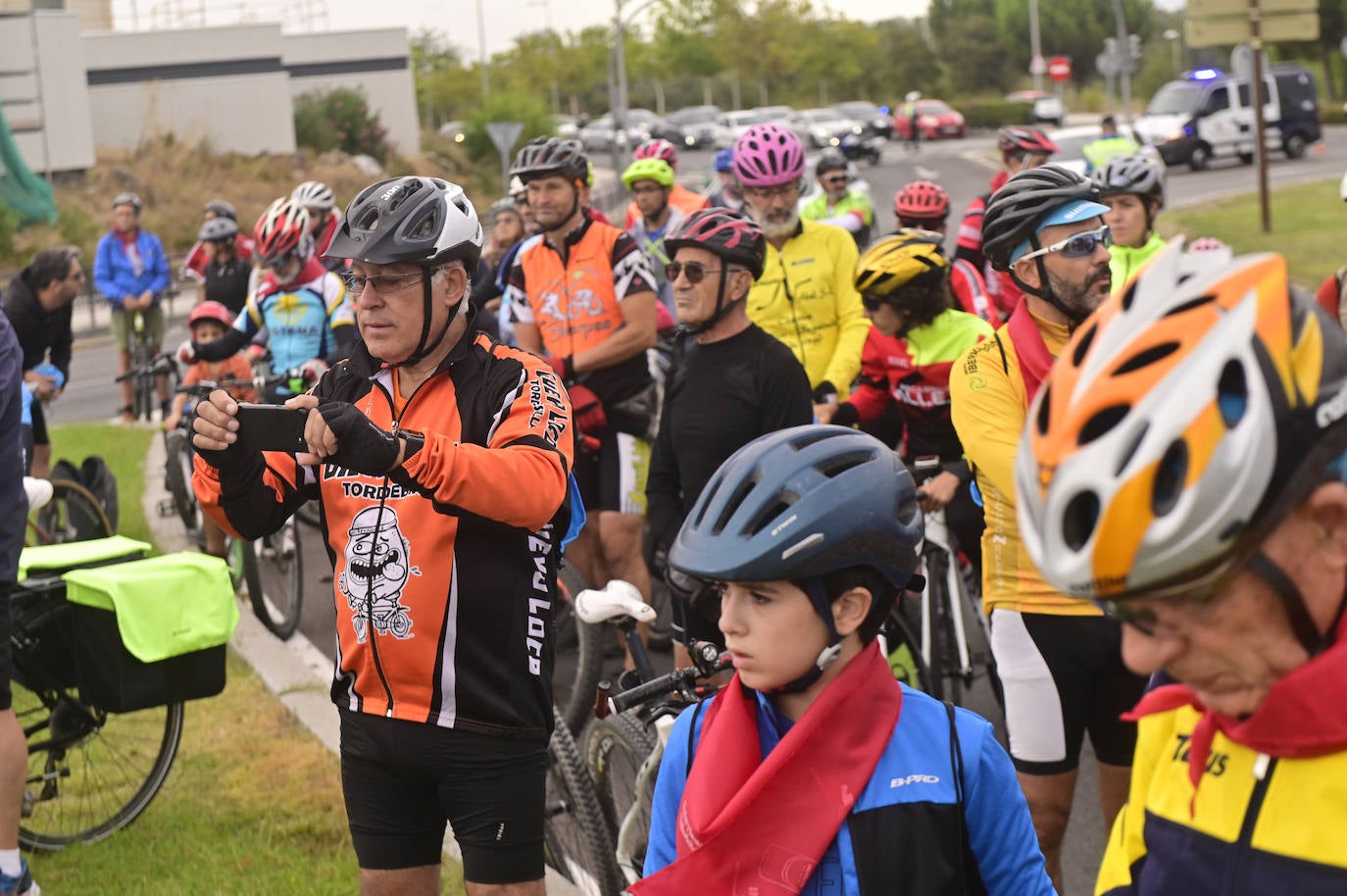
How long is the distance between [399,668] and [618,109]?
4808 cm

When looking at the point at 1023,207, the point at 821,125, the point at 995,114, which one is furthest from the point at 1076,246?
the point at 995,114

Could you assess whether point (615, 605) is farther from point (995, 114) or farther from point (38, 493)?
point (995, 114)

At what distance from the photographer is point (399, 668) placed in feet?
12.9

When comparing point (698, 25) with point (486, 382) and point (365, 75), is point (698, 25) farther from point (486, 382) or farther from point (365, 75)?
point (486, 382)

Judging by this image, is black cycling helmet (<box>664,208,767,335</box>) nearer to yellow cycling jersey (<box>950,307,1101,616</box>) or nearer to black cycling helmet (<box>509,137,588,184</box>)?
yellow cycling jersey (<box>950,307,1101,616</box>)

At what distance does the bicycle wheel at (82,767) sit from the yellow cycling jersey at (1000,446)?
11.4 feet

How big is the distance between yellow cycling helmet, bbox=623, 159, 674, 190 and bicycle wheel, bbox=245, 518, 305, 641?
11.2ft

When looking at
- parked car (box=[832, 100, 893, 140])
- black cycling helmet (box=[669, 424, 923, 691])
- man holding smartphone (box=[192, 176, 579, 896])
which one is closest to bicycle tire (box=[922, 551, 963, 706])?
man holding smartphone (box=[192, 176, 579, 896])

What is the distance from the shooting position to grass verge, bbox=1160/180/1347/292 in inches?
842

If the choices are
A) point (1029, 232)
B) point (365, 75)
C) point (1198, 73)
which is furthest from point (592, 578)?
point (365, 75)

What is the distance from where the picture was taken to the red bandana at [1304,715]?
175cm

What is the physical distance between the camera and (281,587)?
979 cm

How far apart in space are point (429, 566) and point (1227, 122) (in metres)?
42.5

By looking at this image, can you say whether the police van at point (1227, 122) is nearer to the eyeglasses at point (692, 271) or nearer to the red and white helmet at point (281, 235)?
the red and white helmet at point (281, 235)
